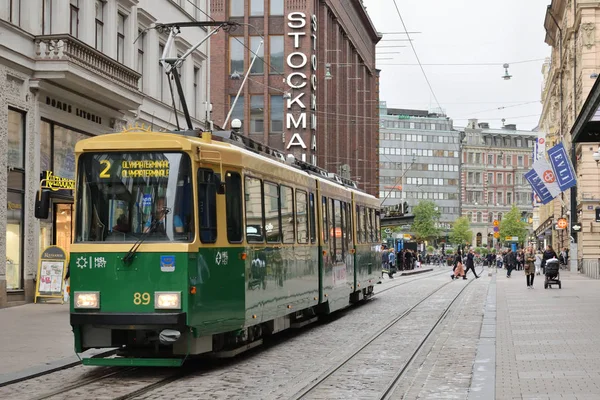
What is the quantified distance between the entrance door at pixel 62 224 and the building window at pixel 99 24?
4873 millimetres

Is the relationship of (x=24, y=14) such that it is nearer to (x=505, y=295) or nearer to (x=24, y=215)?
(x=24, y=215)

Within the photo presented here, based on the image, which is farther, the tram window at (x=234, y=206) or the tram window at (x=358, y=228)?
the tram window at (x=358, y=228)

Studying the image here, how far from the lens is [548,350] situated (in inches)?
605

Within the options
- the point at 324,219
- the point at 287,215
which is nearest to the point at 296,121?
the point at 324,219

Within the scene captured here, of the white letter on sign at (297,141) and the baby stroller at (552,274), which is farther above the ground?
the white letter on sign at (297,141)

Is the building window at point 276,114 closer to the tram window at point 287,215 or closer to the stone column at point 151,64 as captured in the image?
the stone column at point 151,64

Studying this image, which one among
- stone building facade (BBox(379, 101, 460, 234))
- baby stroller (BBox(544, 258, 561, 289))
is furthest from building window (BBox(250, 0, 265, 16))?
stone building facade (BBox(379, 101, 460, 234))

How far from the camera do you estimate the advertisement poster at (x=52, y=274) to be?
24469 millimetres

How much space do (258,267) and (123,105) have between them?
15.9 meters

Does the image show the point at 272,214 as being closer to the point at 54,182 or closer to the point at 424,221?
the point at 54,182

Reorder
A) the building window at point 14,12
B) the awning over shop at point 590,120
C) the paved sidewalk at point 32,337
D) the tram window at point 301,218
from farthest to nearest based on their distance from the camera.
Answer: the building window at point 14,12, the awning over shop at point 590,120, the tram window at point 301,218, the paved sidewalk at point 32,337

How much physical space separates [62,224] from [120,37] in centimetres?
677

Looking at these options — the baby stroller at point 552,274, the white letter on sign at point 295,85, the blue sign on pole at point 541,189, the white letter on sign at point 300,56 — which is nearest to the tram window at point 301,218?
the baby stroller at point 552,274

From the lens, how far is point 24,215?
989 inches
